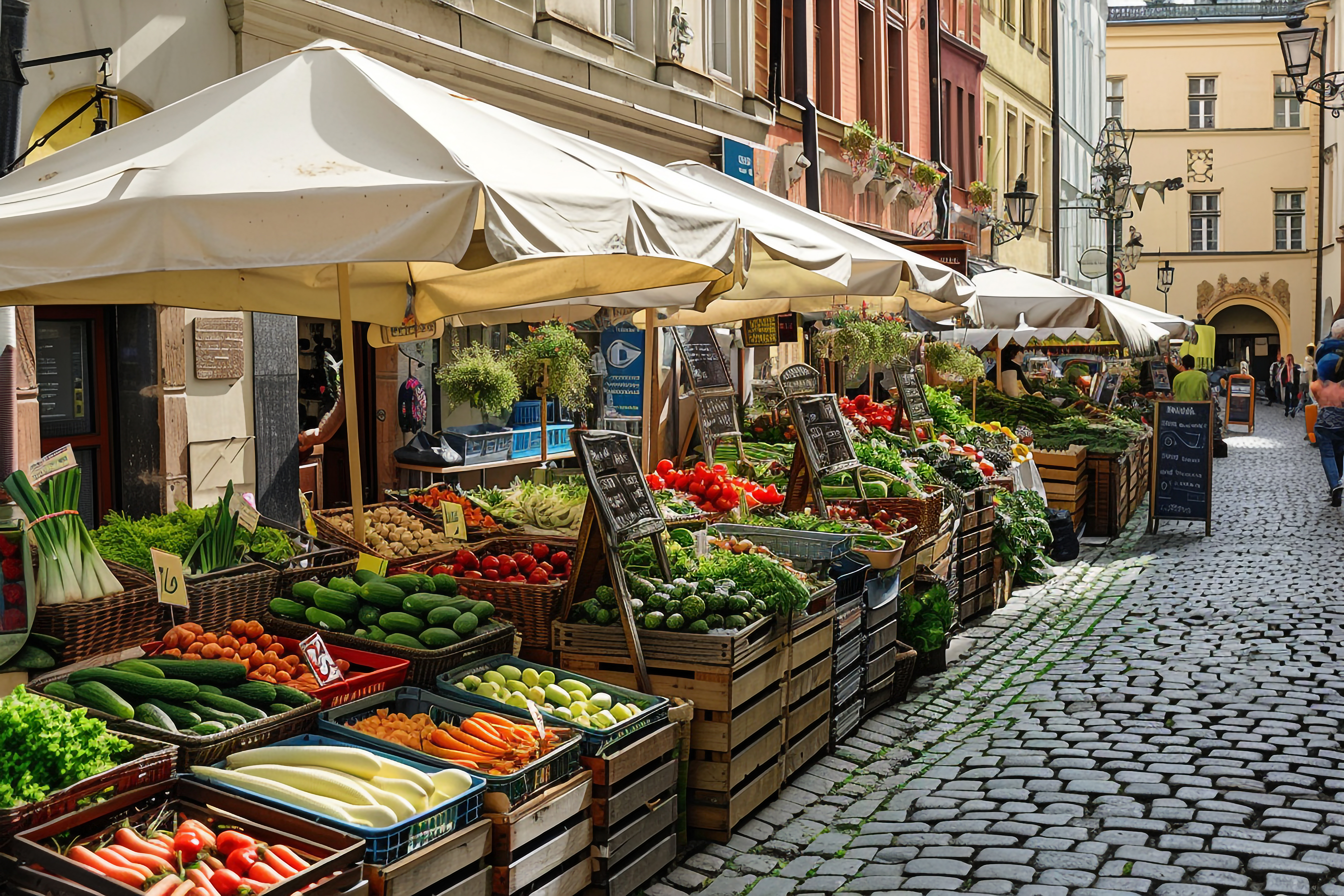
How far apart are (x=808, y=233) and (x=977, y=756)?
3.14 m

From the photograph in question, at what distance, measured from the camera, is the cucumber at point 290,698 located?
4.30m

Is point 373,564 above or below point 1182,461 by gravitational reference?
above

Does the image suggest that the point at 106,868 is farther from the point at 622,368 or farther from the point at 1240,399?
the point at 1240,399

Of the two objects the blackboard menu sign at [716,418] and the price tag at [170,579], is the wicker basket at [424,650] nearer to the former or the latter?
the price tag at [170,579]

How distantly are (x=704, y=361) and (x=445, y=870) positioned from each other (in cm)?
769

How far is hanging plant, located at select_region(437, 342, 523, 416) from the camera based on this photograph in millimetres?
9969

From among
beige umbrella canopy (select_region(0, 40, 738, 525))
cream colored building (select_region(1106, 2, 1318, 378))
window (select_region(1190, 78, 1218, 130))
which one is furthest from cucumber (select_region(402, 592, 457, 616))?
window (select_region(1190, 78, 1218, 130))

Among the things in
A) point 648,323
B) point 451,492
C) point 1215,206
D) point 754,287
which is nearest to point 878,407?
point 754,287

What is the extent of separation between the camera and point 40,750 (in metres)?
3.43

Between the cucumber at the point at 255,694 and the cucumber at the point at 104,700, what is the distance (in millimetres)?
325

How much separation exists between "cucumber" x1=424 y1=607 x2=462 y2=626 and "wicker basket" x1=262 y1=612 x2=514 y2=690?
11cm

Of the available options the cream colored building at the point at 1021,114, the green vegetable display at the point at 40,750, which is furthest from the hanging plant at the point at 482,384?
the cream colored building at the point at 1021,114

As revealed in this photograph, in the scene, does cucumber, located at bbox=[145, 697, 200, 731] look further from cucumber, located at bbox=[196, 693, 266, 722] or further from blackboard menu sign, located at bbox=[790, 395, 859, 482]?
blackboard menu sign, located at bbox=[790, 395, 859, 482]


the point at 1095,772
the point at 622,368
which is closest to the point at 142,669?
the point at 1095,772
